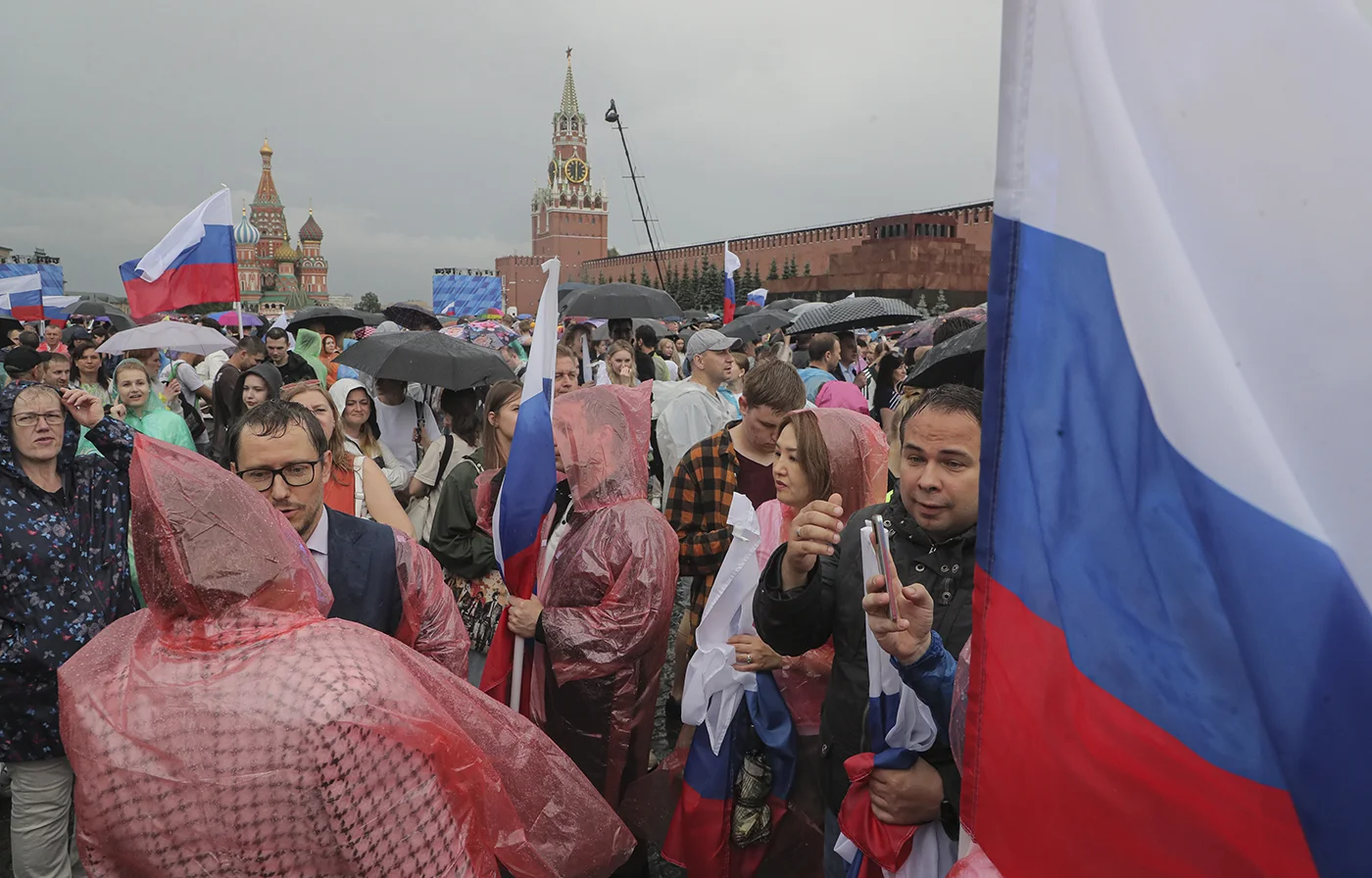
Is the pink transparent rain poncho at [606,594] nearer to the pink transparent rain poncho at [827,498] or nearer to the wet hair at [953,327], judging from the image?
the pink transparent rain poncho at [827,498]

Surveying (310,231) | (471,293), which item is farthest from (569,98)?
(471,293)

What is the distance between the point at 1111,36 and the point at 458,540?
2.74m

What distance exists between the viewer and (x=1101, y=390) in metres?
0.93

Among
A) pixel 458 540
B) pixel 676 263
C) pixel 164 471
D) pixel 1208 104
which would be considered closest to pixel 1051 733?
pixel 1208 104

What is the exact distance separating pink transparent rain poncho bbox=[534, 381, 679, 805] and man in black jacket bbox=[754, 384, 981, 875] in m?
0.69

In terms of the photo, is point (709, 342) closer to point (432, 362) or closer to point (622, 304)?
point (432, 362)

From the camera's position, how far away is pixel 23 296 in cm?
1090

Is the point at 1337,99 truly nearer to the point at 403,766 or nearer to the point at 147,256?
the point at 403,766

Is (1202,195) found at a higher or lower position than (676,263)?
lower

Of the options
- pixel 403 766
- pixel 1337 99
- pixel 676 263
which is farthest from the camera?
pixel 676 263

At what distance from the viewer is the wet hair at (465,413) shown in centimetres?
389

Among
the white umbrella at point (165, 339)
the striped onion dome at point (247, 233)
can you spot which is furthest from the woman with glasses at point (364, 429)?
the striped onion dome at point (247, 233)

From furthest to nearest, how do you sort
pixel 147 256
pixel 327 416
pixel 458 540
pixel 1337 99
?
pixel 147 256 < pixel 327 416 < pixel 458 540 < pixel 1337 99

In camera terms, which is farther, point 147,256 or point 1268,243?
point 147,256
